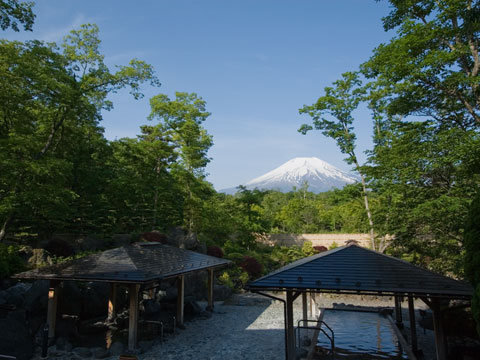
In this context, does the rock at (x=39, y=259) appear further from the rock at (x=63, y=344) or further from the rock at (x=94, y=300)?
the rock at (x=63, y=344)

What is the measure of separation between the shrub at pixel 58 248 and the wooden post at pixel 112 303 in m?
6.69

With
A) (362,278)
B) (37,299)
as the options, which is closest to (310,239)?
(362,278)

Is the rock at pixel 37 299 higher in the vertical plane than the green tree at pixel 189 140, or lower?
lower

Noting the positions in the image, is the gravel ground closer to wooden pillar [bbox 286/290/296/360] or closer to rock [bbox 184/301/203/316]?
rock [bbox 184/301/203/316]

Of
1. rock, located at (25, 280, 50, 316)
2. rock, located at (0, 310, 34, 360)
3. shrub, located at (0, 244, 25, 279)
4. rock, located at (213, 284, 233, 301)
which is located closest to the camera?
rock, located at (0, 310, 34, 360)

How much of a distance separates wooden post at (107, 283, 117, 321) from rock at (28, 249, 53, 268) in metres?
5.20

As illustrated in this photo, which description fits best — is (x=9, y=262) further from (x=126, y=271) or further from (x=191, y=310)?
(x=191, y=310)

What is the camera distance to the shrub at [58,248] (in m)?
16.7

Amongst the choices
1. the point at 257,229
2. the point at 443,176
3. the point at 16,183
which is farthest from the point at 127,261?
the point at 257,229

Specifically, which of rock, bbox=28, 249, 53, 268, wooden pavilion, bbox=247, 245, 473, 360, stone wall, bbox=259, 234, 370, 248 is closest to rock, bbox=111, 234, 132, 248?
rock, bbox=28, 249, 53, 268

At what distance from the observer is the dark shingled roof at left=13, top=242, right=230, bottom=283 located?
26.7ft

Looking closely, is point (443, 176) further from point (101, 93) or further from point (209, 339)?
point (101, 93)

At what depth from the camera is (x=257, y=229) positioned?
23.7 metres

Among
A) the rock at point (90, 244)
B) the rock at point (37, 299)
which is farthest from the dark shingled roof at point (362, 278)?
the rock at point (90, 244)
